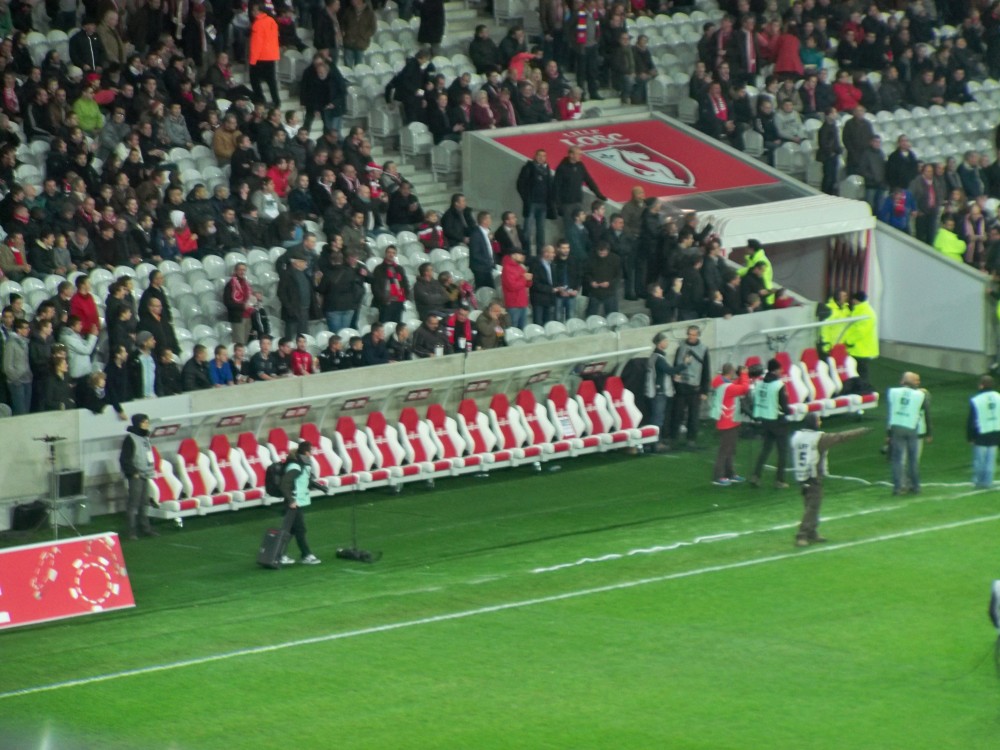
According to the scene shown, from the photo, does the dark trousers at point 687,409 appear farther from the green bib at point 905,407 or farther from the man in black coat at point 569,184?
the man in black coat at point 569,184

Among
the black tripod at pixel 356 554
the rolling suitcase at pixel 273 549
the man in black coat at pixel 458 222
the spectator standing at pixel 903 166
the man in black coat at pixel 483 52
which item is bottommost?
the black tripod at pixel 356 554

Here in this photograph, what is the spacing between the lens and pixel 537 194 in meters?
30.4

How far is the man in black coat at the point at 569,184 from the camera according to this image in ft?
99.5

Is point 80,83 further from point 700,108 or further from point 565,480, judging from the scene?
point 700,108

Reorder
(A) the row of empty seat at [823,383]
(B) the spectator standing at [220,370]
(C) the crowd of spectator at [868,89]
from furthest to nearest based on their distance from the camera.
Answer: (C) the crowd of spectator at [868,89] → (A) the row of empty seat at [823,383] → (B) the spectator standing at [220,370]

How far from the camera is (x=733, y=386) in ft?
81.4

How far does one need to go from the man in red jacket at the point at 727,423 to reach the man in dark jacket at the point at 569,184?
20.2ft

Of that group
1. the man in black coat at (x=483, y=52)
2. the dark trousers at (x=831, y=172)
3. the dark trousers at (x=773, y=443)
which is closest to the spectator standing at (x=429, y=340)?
the dark trousers at (x=773, y=443)

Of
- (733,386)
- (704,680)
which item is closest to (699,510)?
(733,386)

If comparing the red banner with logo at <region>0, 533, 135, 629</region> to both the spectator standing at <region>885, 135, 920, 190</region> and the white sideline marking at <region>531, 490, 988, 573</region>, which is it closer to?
the white sideline marking at <region>531, 490, 988, 573</region>

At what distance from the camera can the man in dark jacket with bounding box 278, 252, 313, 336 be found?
1041 inches

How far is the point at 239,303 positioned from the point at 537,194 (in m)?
6.38

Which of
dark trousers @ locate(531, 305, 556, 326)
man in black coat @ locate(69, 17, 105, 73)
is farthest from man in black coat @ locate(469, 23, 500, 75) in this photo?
man in black coat @ locate(69, 17, 105, 73)

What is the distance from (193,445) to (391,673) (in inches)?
291
